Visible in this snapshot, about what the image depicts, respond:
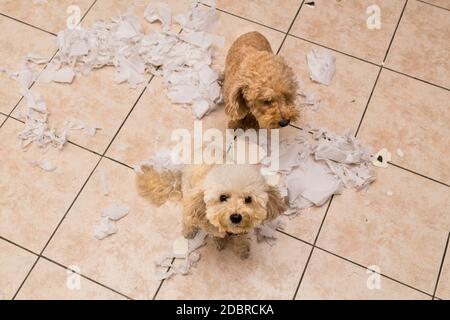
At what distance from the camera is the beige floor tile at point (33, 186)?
200 centimetres

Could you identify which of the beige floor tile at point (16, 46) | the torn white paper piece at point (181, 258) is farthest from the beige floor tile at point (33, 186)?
the torn white paper piece at point (181, 258)

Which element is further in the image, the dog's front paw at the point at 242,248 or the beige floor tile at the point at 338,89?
the beige floor tile at the point at 338,89

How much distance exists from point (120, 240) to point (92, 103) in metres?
0.68

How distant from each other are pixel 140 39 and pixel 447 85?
1.51 m

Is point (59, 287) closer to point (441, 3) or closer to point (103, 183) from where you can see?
point (103, 183)

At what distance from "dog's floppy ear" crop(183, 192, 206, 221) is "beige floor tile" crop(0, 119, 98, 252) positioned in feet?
2.13

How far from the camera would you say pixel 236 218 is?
160 cm

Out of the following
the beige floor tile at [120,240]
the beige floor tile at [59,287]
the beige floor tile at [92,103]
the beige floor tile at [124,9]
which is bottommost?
the beige floor tile at [59,287]

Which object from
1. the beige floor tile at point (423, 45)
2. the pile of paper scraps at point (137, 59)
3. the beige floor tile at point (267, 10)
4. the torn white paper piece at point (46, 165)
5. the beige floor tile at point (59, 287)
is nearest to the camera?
the beige floor tile at point (59, 287)

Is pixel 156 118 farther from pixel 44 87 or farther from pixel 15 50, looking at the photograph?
pixel 15 50

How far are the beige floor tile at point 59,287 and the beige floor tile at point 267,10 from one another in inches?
59.6

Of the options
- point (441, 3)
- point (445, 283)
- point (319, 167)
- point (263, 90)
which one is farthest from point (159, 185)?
point (441, 3)

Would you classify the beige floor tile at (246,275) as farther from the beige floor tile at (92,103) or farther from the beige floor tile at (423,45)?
the beige floor tile at (423,45)
